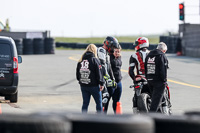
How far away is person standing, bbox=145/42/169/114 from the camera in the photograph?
950 cm

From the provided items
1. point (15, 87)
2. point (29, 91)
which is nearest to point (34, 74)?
point (29, 91)

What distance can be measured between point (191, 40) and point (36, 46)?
1360 cm

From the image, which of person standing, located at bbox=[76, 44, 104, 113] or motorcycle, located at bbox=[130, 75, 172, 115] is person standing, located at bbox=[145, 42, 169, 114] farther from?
person standing, located at bbox=[76, 44, 104, 113]

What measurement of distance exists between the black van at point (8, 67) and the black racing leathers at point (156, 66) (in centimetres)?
483

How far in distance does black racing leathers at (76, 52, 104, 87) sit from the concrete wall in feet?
95.8

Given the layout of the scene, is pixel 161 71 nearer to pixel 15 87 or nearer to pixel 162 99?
pixel 162 99

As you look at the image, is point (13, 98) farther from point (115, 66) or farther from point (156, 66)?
point (156, 66)

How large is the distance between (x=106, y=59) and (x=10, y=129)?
5619 millimetres

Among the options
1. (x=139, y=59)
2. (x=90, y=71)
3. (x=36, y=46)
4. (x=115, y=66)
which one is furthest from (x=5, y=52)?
(x=36, y=46)

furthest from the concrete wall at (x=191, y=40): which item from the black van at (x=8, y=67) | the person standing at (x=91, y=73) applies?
the person standing at (x=91, y=73)

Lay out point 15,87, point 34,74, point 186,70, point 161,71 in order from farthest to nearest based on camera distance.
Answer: point 186,70, point 34,74, point 15,87, point 161,71

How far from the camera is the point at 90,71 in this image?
9523mm

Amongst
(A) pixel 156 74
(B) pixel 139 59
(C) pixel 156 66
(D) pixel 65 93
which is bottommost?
(D) pixel 65 93

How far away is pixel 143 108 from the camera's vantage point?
9.59 metres
